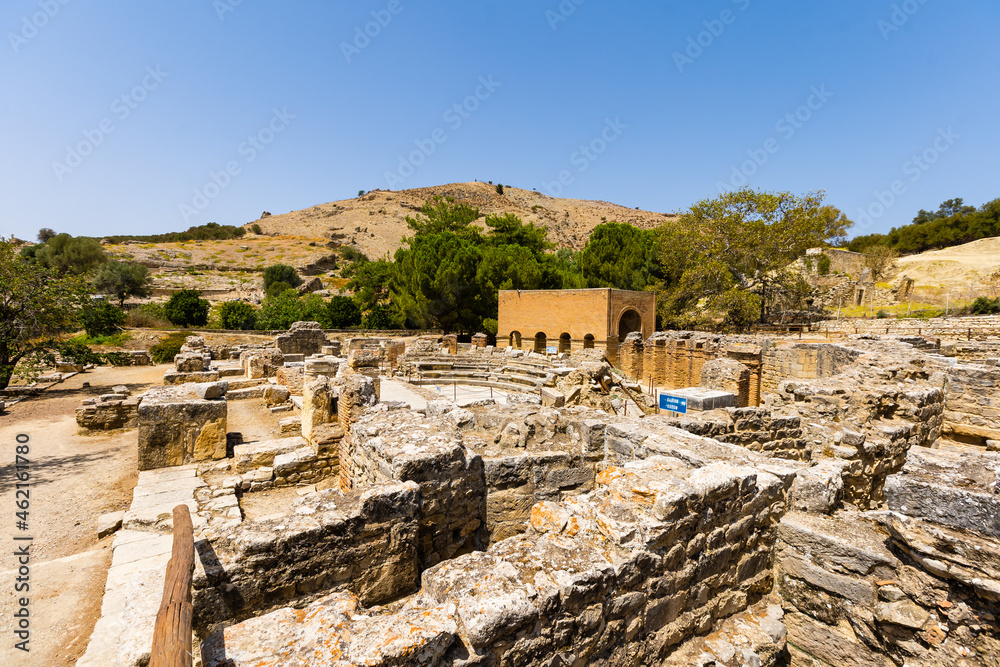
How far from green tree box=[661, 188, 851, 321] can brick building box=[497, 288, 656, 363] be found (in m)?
3.75

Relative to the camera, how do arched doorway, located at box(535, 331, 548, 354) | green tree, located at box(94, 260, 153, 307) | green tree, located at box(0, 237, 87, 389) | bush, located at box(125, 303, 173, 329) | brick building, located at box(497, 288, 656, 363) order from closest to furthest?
green tree, located at box(0, 237, 87, 389) → brick building, located at box(497, 288, 656, 363) → arched doorway, located at box(535, 331, 548, 354) → bush, located at box(125, 303, 173, 329) → green tree, located at box(94, 260, 153, 307)

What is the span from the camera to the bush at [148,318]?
3059 centimetres

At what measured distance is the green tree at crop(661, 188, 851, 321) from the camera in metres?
25.5

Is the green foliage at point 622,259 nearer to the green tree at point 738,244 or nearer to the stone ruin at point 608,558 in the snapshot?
the green tree at point 738,244

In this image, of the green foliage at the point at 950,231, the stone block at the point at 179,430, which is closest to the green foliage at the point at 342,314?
the stone block at the point at 179,430

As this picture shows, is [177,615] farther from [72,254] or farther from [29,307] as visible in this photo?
[72,254]

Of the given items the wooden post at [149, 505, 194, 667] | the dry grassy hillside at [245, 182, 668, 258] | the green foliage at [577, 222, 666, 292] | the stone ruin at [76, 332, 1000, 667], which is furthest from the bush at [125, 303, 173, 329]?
the dry grassy hillside at [245, 182, 668, 258]

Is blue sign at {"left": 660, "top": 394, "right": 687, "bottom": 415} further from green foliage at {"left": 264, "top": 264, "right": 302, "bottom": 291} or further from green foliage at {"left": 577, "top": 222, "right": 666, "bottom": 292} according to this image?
green foliage at {"left": 264, "top": 264, "right": 302, "bottom": 291}

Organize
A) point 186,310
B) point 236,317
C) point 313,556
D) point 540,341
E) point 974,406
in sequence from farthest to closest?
point 236,317 → point 186,310 → point 540,341 → point 974,406 → point 313,556

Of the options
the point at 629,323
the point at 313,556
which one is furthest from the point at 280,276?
the point at 313,556

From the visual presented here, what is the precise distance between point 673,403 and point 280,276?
55.5 metres

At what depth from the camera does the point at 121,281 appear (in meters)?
40.2

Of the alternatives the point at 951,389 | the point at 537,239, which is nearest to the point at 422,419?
the point at 951,389

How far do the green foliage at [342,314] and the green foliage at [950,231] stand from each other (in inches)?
1920
